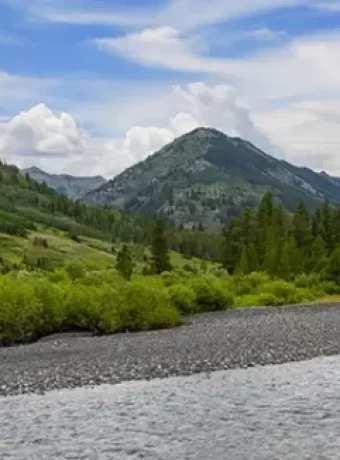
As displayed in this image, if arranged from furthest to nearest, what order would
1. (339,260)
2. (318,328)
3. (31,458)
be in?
(339,260) < (318,328) < (31,458)

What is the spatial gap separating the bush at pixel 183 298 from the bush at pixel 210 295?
1053 millimetres

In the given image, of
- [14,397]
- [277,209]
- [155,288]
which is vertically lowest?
[14,397]

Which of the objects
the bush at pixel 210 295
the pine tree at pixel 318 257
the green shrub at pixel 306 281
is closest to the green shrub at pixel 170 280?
the bush at pixel 210 295

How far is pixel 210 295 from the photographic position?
5394 centimetres

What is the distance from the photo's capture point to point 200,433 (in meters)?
19.9

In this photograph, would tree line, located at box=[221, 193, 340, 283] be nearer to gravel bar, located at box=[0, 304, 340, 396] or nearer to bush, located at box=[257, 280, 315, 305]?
bush, located at box=[257, 280, 315, 305]

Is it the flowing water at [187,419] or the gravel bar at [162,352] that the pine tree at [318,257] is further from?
the flowing water at [187,419]

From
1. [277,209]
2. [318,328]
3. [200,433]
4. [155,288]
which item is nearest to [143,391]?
[200,433]

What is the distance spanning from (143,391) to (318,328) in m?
16.5

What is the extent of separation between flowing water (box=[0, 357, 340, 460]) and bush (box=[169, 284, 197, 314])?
2271cm

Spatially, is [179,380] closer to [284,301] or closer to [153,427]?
[153,427]

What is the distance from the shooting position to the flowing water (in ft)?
60.3

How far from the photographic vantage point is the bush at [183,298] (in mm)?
50719

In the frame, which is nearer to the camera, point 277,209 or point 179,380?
point 179,380
